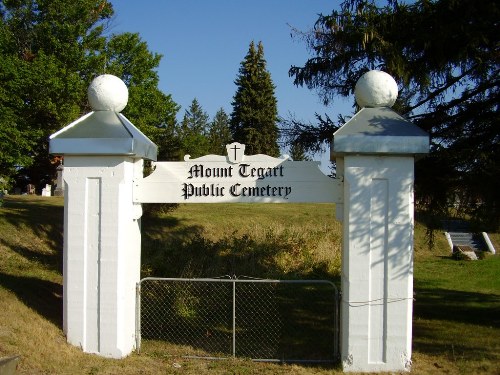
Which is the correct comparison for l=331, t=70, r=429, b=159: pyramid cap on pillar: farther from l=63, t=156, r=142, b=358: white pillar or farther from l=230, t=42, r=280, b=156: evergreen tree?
l=230, t=42, r=280, b=156: evergreen tree

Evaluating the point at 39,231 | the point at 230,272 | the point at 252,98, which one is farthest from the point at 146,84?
the point at 252,98

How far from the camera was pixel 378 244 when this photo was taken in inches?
259

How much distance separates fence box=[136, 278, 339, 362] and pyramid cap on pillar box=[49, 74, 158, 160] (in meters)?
1.79

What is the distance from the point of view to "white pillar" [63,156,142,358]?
684cm

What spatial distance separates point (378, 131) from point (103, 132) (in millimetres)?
3331

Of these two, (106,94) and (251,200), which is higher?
(106,94)

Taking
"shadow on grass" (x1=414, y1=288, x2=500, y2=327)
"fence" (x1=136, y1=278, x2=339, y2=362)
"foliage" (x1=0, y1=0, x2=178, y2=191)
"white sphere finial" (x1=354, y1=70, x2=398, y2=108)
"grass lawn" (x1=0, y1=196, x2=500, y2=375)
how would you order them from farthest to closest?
1. "foliage" (x1=0, y1=0, x2=178, y2=191)
2. "shadow on grass" (x1=414, y1=288, x2=500, y2=327)
3. "fence" (x1=136, y1=278, x2=339, y2=362)
4. "white sphere finial" (x1=354, y1=70, x2=398, y2=108)
5. "grass lawn" (x1=0, y1=196, x2=500, y2=375)

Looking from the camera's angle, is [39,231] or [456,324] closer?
[456,324]

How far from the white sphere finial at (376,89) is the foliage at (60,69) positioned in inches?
377

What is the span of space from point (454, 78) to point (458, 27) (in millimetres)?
1381

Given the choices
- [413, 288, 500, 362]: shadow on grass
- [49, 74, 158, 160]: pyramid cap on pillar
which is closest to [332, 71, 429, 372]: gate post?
[413, 288, 500, 362]: shadow on grass

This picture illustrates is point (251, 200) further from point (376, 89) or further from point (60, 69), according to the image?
point (60, 69)

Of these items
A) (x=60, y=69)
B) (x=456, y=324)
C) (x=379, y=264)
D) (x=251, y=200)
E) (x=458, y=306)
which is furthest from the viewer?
(x=60, y=69)

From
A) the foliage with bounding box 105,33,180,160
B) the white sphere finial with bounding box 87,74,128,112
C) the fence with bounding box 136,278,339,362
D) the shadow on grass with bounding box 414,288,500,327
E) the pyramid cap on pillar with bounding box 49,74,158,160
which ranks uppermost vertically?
the foliage with bounding box 105,33,180,160
